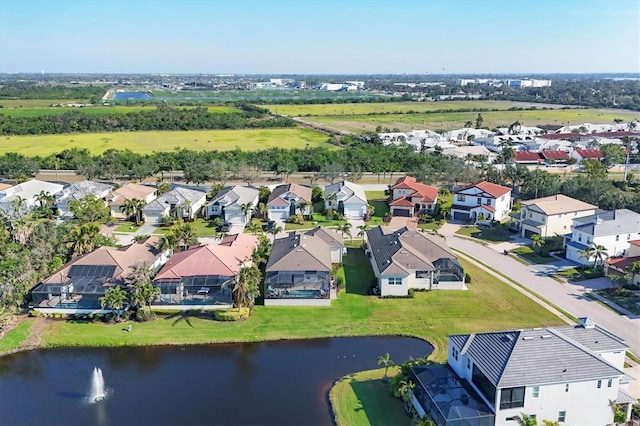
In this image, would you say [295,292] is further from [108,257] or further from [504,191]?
[504,191]

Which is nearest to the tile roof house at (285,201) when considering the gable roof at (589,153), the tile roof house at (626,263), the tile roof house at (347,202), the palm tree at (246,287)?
the tile roof house at (347,202)

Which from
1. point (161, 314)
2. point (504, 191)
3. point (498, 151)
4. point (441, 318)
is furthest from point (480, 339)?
point (498, 151)

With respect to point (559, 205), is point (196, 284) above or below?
below

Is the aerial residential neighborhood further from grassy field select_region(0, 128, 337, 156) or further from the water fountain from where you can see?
grassy field select_region(0, 128, 337, 156)

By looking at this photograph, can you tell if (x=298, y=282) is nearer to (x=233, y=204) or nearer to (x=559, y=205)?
(x=233, y=204)

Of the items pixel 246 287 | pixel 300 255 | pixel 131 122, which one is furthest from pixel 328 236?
pixel 131 122

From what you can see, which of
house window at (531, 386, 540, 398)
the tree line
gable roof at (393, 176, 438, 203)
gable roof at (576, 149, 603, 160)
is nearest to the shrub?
house window at (531, 386, 540, 398)
